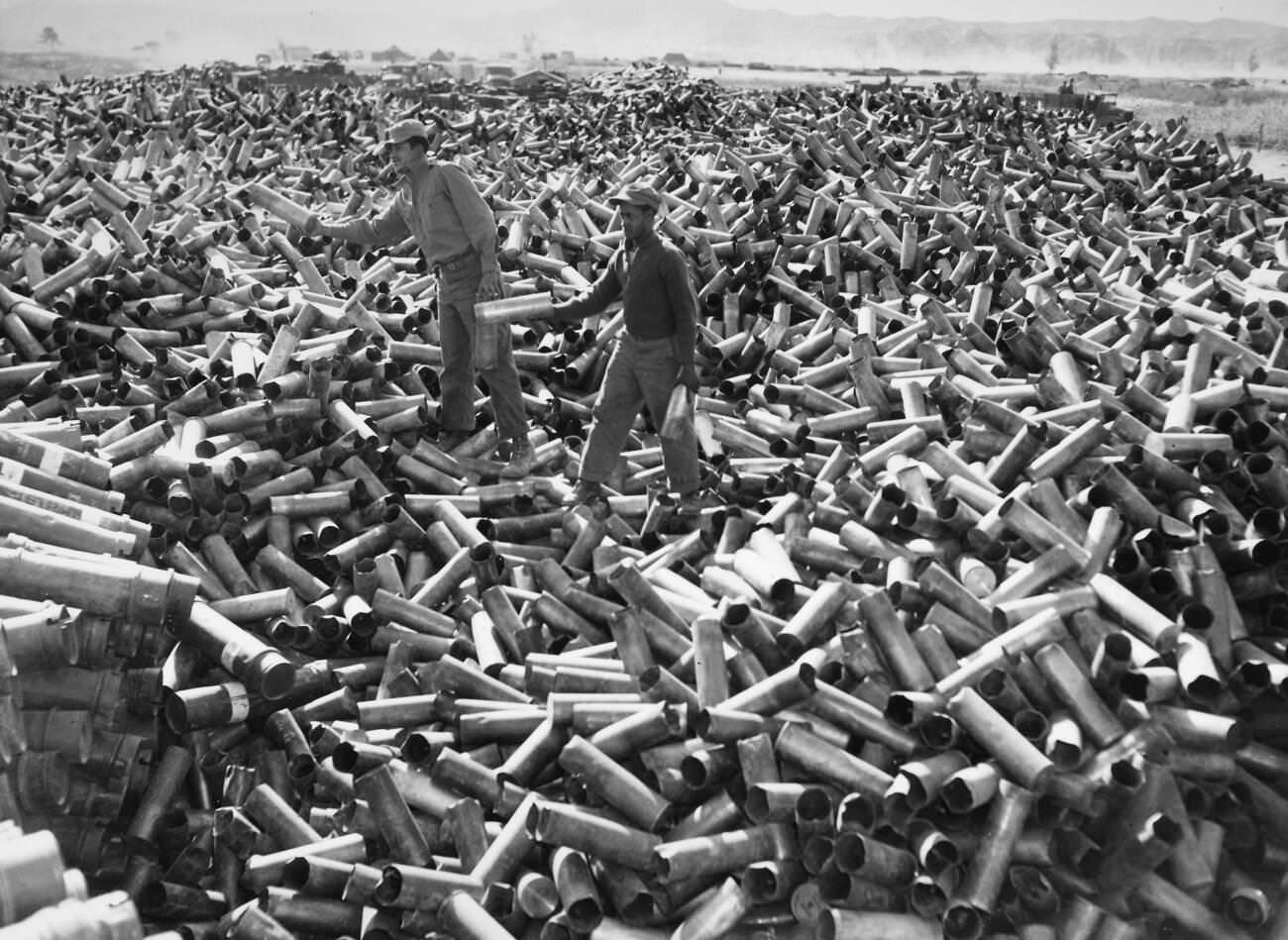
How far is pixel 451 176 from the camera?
8953 mm

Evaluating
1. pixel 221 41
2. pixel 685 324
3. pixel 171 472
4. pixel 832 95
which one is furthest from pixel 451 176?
pixel 221 41

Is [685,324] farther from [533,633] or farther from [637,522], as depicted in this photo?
[533,633]

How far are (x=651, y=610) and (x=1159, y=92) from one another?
68176mm

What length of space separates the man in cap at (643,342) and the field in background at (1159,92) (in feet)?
71.6

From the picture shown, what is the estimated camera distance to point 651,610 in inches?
283

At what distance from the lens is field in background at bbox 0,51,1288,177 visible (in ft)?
130

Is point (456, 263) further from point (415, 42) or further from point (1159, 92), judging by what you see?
point (415, 42)

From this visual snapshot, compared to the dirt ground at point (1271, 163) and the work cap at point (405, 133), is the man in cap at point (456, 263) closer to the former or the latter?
the work cap at point (405, 133)

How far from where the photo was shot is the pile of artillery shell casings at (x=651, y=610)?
17.1 feet

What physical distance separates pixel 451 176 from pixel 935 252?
294 inches

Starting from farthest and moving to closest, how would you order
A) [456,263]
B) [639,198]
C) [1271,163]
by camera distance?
[1271,163] < [456,263] < [639,198]

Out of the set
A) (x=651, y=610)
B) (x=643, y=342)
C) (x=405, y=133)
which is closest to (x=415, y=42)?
(x=405, y=133)

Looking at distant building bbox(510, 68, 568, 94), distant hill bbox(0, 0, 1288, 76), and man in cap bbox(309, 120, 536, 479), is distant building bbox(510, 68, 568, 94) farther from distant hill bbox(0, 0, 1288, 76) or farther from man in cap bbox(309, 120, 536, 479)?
distant hill bbox(0, 0, 1288, 76)

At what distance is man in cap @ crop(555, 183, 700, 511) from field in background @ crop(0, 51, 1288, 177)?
21817 millimetres
